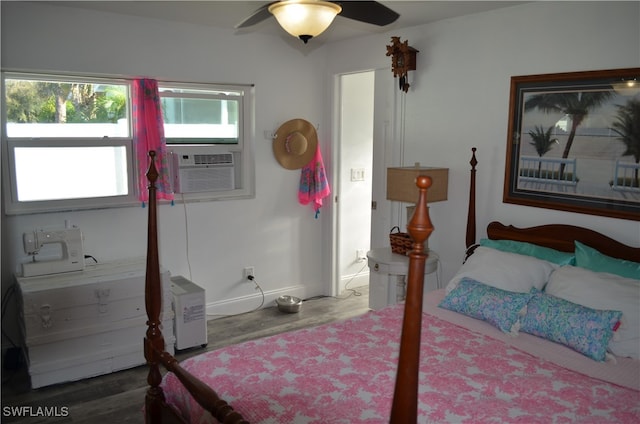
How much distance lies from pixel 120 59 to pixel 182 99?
0.55 m

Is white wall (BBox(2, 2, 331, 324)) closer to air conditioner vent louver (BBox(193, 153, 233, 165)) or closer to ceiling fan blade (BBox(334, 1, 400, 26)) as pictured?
air conditioner vent louver (BBox(193, 153, 233, 165))

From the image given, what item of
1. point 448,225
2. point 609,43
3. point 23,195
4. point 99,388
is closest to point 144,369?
point 99,388

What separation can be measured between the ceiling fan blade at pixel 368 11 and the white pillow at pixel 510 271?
4.76ft

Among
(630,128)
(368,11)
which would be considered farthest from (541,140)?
(368,11)

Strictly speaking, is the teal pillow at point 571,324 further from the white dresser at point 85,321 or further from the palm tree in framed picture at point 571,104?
the white dresser at point 85,321

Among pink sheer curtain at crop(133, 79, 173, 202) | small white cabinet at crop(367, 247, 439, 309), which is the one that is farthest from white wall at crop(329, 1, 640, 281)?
pink sheer curtain at crop(133, 79, 173, 202)

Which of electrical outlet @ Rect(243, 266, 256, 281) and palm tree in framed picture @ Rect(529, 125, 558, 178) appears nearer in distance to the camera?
palm tree in framed picture @ Rect(529, 125, 558, 178)

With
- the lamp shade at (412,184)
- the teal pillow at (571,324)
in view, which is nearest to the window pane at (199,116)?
the lamp shade at (412,184)

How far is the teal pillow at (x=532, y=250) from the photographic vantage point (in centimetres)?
288

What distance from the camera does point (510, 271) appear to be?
2812mm

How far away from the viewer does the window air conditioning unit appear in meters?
4.03

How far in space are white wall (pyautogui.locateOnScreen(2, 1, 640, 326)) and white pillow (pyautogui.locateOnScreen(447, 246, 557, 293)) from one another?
453 mm

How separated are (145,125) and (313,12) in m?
2.09

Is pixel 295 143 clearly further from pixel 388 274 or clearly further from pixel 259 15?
pixel 259 15
